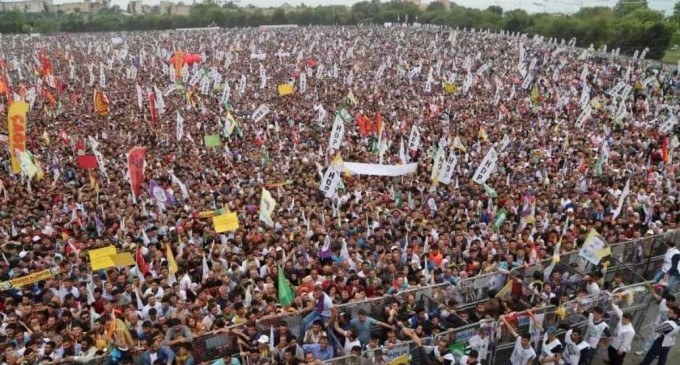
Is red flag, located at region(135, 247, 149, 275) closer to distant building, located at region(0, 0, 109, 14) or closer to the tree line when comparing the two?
the tree line

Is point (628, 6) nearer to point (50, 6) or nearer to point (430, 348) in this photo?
point (430, 348)

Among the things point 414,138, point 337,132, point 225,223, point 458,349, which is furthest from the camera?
point 414,138

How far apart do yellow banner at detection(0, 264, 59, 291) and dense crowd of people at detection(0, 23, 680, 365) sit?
0.11ft

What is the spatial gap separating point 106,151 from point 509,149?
1303 centimetres

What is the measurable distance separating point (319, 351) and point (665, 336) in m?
4.82

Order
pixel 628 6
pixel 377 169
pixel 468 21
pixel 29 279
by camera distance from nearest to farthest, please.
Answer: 1. pixel 29 279
2. pixel 377 169
3. pixel 628 6
4. pixel 468 21

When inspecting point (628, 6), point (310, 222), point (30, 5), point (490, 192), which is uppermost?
point (628, 6)

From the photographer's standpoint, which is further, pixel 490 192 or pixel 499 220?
pixel 490 192

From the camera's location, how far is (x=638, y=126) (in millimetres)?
21078

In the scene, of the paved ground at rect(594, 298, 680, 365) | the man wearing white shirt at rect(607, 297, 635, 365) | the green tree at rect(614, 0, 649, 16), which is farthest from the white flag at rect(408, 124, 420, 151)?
the green tree at rect(614, 0, 649, 16)

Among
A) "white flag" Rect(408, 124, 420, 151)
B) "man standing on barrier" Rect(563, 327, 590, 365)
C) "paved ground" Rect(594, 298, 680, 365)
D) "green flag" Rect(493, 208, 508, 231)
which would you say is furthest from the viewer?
"white flag" Rect(408, 124, 420, 151)

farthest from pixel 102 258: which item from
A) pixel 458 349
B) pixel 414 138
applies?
pixel 414 138

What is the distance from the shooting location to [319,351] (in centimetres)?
760

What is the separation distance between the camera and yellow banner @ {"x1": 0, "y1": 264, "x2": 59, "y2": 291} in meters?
9.52
